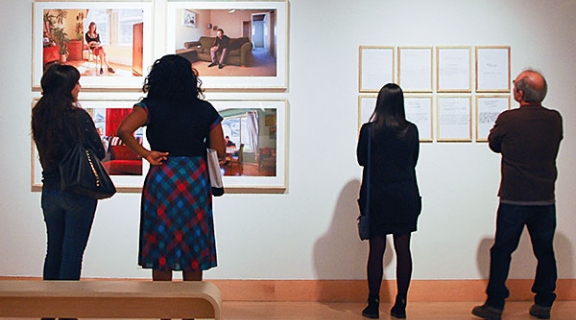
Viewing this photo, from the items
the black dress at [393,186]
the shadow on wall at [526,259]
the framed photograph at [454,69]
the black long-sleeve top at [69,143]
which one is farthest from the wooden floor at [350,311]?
the framed photograph at [454,69]

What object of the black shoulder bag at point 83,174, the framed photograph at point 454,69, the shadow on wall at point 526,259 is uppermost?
the framed photograph at point 454,69

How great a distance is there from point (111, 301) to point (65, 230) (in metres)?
1.04

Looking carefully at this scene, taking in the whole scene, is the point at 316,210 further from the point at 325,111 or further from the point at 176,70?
the point at 176,70

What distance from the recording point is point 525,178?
4.32 meters

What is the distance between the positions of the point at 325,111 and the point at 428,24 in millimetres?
981

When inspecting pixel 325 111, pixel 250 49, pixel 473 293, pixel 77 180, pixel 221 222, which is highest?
pixel 250 49

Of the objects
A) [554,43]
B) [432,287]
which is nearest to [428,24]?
[554,43]

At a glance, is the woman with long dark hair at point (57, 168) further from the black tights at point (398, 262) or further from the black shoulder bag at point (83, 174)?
the black tights at point (398, 262)

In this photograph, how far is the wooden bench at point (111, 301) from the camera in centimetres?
278

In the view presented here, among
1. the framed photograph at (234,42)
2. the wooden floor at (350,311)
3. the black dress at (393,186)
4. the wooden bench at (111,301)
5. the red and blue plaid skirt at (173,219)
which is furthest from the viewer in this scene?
the framed photograph at (234,42)

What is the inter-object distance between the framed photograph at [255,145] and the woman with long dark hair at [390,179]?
30.9 inches

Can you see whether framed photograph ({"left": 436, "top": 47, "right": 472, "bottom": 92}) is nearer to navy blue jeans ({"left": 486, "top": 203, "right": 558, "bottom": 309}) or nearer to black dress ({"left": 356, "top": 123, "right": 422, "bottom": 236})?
black dress ({"left": 356, "top": 123, "right": 422, "bottom": 236})

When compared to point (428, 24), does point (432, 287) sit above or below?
below

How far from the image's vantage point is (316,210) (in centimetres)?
503
